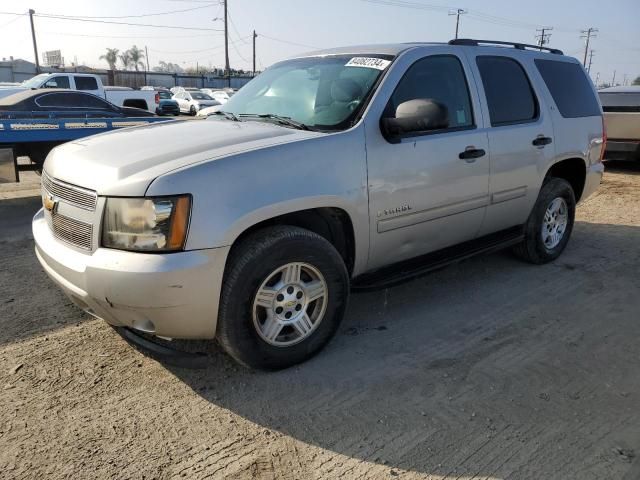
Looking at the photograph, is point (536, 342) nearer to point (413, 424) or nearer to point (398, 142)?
point (413, 424)

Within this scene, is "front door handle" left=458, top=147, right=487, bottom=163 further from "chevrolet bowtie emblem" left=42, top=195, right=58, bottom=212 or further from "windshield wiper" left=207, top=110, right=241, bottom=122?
"chevrolet bowtie emblem" left=42, top=195, right=58, bottom=212

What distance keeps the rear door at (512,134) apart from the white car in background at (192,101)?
91.0 ft

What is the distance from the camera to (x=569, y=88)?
524cm

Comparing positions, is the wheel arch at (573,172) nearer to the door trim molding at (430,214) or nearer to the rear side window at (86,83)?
the door trim molding at (430,214)

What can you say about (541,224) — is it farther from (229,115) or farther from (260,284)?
(260,284)

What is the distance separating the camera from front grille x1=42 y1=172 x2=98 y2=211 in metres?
2.81

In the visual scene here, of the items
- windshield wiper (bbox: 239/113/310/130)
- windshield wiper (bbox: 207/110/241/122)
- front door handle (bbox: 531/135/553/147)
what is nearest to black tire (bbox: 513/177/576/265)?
front door handle (bbox: 531/135/553/147)

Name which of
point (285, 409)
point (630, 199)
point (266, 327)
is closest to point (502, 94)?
point (266, 327)

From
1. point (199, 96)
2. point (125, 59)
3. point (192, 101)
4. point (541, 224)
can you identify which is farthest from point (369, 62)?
point (125, 59)

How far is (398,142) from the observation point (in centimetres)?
351

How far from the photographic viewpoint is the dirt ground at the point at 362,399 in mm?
2512

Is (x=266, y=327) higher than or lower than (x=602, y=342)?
higher

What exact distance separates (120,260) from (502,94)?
10.9ft

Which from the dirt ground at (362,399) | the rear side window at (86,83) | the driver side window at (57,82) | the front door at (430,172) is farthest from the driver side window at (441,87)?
the rear side window at (86,83)
